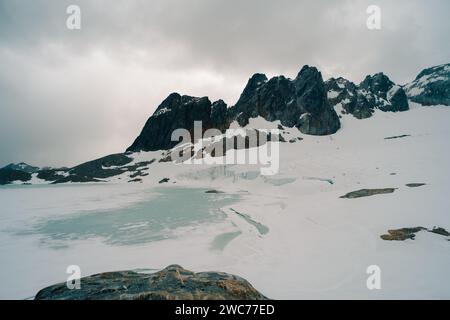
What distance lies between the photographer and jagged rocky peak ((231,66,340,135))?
12544 cm

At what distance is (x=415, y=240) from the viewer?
13.6 metres

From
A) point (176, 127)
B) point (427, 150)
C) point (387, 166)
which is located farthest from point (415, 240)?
point (176, 127)

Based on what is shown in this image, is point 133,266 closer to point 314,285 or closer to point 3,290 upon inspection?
point 3,290

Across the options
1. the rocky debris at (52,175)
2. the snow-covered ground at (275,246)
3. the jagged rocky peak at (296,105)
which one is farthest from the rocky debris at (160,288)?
the rocky debris at (52,175)

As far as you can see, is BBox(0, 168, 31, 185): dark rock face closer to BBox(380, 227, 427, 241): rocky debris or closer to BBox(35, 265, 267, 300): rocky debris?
BBox(35, 265, 267, 300): rocky debris

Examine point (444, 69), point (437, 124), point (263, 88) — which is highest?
point (444, 69)

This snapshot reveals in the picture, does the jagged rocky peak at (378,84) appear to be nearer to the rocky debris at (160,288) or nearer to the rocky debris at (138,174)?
the rocky debris at (138,174)

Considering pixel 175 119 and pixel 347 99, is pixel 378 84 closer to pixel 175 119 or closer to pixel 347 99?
pixel 347 99

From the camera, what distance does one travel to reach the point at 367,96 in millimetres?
157875

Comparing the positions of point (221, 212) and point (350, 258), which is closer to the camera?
point (350, 258)

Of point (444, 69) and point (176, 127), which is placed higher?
point (444, 69)

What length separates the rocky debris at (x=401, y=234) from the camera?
14.0m

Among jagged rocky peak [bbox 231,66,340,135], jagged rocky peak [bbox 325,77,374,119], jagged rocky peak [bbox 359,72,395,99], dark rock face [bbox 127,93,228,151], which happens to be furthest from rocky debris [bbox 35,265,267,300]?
jagged rocky peak [bbox 359,72,395,99]
